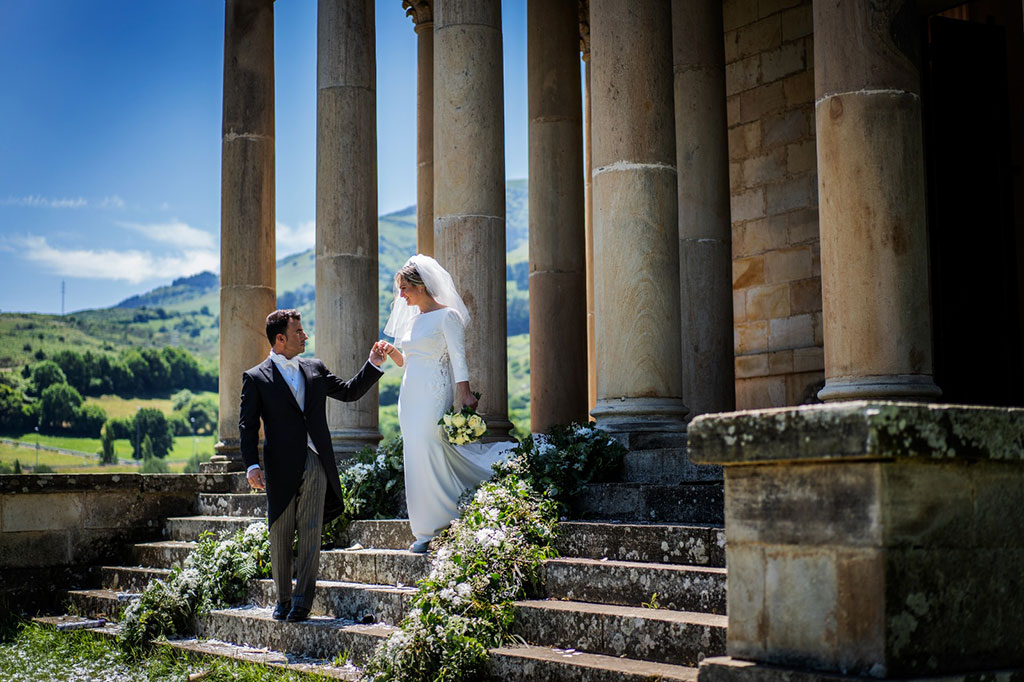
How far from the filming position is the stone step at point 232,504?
13336mm

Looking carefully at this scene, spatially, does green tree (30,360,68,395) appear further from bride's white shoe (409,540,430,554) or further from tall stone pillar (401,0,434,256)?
bride's white shoe (409,540,430,554)

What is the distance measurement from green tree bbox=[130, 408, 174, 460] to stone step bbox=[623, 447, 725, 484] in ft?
381

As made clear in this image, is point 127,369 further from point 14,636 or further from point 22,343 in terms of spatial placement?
point 14,636

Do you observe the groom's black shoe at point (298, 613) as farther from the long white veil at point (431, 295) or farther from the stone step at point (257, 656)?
the long white veil at point (431, 295)

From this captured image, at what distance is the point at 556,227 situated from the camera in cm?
1700

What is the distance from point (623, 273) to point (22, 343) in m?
139

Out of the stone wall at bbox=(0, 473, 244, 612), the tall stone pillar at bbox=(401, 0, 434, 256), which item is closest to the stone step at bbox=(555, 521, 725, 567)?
the stone wall at bbox=(0, 473, 244, 612)

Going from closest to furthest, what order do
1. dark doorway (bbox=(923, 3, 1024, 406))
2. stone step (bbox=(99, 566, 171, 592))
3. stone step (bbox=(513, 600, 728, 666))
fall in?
stone step (bbox=(513, 600, 728, 666)) < stone step (bbox=(99, 566, 171, 592)) < dark doorway (bbox=(923, 3, 1024, 406))

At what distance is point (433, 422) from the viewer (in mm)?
10125

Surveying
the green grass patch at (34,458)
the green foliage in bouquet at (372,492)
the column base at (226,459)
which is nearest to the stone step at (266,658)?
the green foliage in bouquet at (372,492)

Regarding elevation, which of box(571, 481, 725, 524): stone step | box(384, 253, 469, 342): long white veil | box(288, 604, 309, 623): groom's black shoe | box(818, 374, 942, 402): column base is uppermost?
box(384, 253, 469, 342): long white veil

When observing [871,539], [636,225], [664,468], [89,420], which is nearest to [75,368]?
[89,420]

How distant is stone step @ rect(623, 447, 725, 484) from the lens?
954cm

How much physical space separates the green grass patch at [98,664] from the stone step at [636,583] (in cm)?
207
